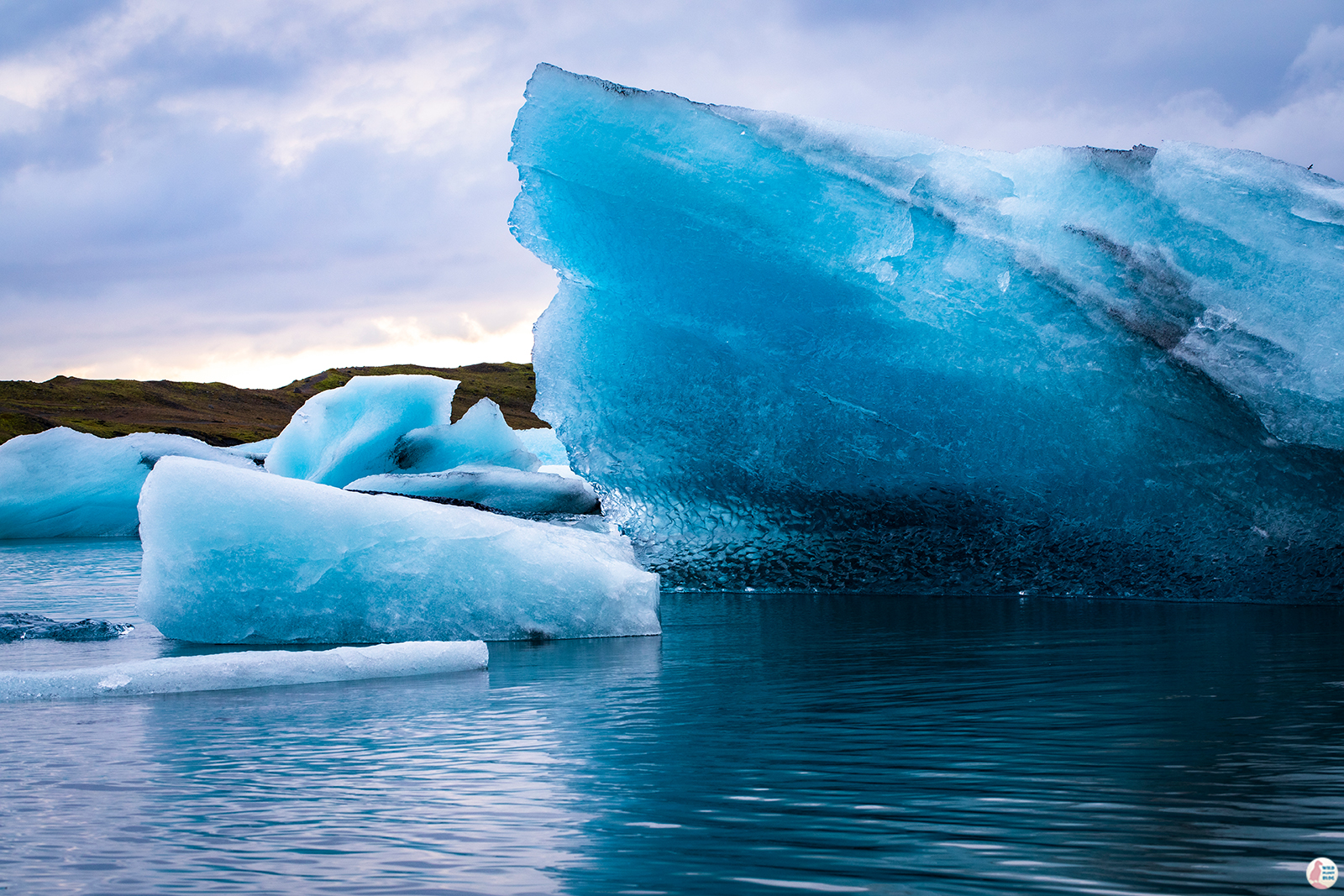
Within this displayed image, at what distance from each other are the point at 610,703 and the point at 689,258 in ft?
17.1

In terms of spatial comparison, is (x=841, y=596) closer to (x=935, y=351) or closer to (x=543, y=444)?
(x=935, y=351)

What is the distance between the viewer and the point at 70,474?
2011cm

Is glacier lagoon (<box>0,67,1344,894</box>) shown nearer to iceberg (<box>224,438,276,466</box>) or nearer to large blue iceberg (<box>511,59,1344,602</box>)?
large blue iceberg (<box>511,59,1344,602</box>)

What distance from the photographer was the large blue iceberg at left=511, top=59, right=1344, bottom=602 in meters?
8.12

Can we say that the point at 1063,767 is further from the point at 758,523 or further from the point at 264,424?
the point at 264,424

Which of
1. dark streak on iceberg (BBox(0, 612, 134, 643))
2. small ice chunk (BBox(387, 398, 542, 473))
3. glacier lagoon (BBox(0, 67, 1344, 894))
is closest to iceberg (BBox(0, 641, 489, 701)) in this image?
glacier lagoon (BBox(0, 67, 1344, 894))

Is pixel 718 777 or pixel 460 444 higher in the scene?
pixel 460 444

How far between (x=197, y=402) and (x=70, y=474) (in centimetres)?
6679

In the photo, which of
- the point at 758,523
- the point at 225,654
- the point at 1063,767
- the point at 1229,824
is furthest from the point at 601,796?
the point at 758,523

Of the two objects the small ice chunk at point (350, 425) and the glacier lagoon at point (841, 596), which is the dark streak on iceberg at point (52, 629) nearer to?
the glacier lagoon at point (841, 596)

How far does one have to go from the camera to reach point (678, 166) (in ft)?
29.8

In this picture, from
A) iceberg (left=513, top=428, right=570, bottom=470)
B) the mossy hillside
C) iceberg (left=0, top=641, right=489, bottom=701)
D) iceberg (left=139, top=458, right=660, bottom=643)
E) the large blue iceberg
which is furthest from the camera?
the mossy hillside

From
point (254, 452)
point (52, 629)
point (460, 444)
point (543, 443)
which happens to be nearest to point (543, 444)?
point (543, 443)

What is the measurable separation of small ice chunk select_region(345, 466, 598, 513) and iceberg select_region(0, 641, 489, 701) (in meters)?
9.18
